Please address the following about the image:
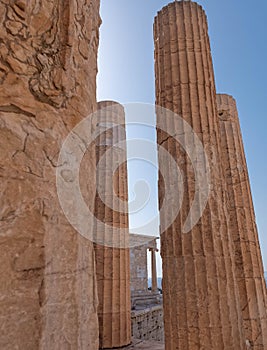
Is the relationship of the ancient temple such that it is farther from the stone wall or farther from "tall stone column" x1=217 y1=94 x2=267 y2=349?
the stone wall

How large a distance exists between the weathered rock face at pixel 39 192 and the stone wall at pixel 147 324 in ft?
39.6

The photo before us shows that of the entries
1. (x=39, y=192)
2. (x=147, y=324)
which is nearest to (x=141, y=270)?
(x=147, y=324)

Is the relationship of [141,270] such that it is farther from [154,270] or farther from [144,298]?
[144,298]

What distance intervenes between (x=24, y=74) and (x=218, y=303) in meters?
4.44

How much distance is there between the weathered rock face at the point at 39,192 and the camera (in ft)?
3.94

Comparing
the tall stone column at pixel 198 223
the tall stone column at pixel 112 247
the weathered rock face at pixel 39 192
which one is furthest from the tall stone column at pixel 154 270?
the weathered rock face at pixel 39 192

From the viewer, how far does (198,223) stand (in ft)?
16.4

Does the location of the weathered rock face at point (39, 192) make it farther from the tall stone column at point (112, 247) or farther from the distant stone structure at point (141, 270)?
the distant stone structure at point (141, 270)

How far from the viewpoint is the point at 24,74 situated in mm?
1409

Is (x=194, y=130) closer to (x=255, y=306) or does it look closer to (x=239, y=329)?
(x=239, y=329)

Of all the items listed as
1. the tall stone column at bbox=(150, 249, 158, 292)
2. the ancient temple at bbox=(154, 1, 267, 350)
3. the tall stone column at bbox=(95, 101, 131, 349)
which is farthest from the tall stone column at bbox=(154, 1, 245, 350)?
the tall stone column at bbox=(150, 249, 158, 292)

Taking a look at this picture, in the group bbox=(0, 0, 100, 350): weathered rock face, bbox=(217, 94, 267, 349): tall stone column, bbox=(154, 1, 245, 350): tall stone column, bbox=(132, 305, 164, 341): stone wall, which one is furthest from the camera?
bbox=(132, 305, 164, 341): stone wall

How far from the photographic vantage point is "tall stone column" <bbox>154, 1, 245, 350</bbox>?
4531mm

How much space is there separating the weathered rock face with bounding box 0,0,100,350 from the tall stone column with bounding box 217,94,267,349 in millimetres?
6064
